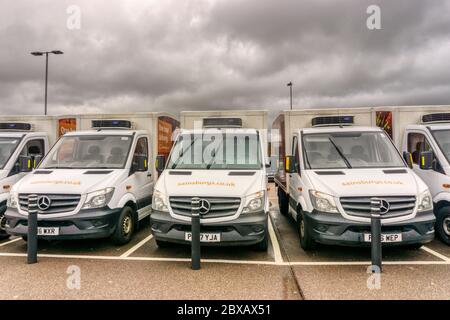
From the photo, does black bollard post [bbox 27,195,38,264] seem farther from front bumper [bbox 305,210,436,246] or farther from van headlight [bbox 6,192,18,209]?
front bumper [bbox 305,210,436,246]

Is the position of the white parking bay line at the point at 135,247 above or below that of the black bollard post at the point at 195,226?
below

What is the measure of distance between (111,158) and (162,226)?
2.30 meters

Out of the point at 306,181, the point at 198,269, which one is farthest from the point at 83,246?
the point at 306,181

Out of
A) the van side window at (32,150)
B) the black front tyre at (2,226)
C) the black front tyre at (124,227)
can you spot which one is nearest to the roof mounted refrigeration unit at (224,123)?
the black front tyre at (124,227)

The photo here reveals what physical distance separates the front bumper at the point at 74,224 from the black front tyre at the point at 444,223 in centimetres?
629

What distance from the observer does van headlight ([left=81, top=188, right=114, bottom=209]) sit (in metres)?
5.10

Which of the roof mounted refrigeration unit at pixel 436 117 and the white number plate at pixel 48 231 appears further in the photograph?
the roof mounted refrigeration unit at pixel 436 117

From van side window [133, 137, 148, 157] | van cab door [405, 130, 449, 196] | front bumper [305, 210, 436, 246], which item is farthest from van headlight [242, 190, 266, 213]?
van cab door [405, 130, 449, 196]

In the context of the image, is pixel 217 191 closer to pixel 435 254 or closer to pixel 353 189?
pixel 353 189

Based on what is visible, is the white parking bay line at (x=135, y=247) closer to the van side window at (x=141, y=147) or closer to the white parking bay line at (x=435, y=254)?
the van side window at (x=141, y=147)

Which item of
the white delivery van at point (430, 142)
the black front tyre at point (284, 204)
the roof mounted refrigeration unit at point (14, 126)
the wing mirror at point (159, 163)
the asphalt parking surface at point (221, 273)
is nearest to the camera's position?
the asphalt parking surface at point (221, 273)

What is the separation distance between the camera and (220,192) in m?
4.68

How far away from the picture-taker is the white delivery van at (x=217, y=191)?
4605 mm
